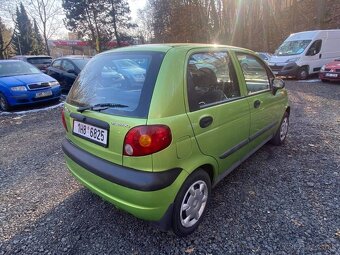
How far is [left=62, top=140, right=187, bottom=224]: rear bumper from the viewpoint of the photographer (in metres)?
1.94

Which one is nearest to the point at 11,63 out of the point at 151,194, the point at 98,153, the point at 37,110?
the point at 37,110

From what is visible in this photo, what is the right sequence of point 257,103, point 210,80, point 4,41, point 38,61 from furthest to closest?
point 4,41, point 38,61, point 257,103, point 210,80

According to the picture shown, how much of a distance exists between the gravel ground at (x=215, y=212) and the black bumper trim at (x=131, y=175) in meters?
0.64

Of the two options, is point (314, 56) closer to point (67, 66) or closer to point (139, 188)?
point (67, 66)

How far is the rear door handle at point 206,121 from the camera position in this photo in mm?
2211

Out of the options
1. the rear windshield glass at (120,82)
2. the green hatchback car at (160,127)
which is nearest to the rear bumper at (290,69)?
the green hatchback car at (160,127)

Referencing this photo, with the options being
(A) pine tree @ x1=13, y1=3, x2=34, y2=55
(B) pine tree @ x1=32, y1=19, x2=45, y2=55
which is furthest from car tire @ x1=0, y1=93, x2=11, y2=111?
(B) pine tree @ x1=32, y1=19, x2=45, y2=55

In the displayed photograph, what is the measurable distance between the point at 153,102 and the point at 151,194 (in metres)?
0.70

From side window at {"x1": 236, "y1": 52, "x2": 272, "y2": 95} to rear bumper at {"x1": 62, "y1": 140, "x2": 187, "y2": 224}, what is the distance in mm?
1598

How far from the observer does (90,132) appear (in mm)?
2291

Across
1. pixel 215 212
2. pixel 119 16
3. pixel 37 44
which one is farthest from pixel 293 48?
pixel 37 44

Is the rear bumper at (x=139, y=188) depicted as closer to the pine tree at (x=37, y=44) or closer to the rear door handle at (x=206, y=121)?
the rear door handle at (x=206, y=121)

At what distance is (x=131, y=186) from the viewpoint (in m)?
1.97

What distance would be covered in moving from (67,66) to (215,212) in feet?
27.5
